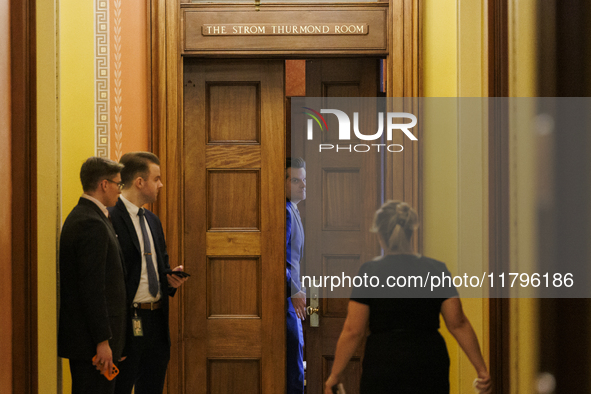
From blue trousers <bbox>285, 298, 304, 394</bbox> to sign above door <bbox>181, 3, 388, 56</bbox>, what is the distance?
1.50m

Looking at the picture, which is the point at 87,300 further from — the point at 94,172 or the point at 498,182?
the point at 498,182

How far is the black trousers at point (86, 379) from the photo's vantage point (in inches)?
80.9

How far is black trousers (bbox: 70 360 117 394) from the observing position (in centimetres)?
205

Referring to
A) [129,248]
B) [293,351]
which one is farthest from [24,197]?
[293,351]

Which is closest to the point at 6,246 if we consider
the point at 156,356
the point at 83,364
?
the point at 83,364

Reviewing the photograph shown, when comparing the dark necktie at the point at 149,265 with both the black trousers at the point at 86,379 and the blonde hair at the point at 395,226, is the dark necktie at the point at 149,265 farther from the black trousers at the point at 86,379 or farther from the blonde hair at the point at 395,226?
the blonde hair at the point at 395,226

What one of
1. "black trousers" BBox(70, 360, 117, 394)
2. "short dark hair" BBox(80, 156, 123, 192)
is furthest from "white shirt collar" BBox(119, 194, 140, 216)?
"black trousers" BBox(70, 360, 117, 394)

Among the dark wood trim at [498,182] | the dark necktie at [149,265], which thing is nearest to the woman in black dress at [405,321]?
the dark wood trim at [498,182]

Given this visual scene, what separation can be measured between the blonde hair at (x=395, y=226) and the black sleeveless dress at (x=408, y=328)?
4 cm

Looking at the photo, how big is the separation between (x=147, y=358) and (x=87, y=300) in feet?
2.05

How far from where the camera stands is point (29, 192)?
1.86 metres

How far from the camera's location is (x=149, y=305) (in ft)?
7.98

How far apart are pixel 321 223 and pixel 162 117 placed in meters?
1.37

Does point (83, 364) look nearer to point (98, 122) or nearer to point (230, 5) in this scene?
point (98, 122)
